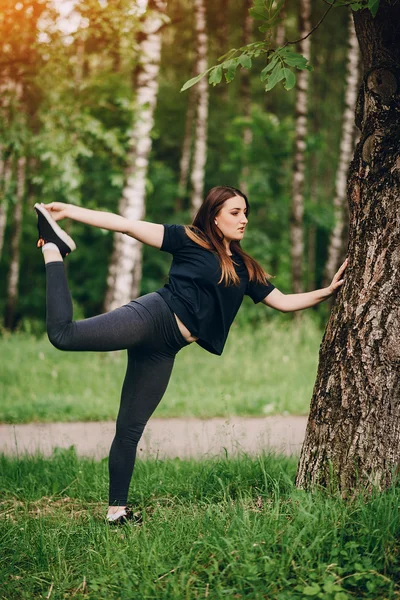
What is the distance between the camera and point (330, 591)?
9.55 feet

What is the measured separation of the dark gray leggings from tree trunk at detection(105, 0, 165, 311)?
7462mm

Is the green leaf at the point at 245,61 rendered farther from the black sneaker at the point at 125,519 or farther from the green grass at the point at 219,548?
the black sneaker at the point at 125,519

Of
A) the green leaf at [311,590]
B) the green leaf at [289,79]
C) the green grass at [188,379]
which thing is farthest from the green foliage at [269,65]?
the green grass at [188,379]

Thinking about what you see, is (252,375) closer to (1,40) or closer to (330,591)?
(1,40)

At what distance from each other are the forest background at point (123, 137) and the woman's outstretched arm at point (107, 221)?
5.39ft

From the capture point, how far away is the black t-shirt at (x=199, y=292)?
4008 mm

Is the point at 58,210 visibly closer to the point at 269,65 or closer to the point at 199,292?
the point at 199,292

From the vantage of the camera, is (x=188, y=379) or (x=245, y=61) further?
(x=188, y=379)

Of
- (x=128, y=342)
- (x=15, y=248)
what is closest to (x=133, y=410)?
(x=128, y=342)

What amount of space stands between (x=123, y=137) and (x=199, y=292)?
7.68 meters

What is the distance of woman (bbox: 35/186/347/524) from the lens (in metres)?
3.88

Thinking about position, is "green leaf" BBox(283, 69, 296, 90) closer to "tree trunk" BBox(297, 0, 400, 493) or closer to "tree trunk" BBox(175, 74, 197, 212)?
"tree trunk" BBox(297, 0, 400, 493)

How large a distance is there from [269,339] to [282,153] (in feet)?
22.2

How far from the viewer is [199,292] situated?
4.03m
